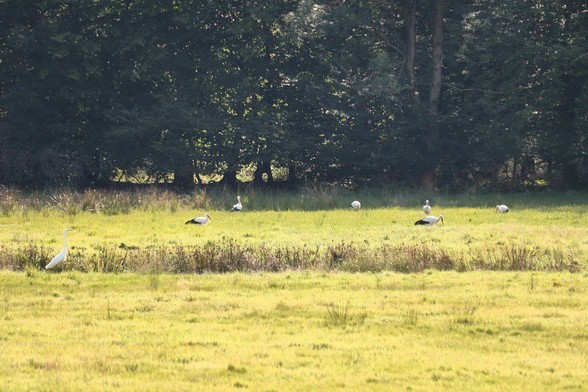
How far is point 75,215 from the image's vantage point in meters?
36.2

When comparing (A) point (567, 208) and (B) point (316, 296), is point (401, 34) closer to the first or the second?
(A) point (567, 208)

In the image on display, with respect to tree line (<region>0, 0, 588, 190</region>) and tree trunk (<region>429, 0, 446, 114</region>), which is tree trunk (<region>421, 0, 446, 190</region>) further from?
tree line (<region>0, 0, 588, 190</region>)

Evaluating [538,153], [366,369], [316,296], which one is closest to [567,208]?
[538,153]

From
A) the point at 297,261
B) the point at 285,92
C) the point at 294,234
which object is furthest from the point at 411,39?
the point at 297,261

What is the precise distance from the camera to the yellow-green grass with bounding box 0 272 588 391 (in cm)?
1281

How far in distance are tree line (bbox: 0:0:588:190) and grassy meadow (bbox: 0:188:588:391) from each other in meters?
18.4

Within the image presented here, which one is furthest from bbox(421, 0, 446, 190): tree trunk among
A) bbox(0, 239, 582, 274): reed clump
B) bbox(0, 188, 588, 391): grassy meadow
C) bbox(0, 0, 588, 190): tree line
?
bbox(0, 239, 582, 274): reed clump

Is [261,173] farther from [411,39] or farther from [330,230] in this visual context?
[330,230]

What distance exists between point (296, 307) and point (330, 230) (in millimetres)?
13894

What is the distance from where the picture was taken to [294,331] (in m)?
15.7

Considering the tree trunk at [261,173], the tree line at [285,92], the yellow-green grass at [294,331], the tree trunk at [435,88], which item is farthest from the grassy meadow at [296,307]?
the tree trunk at [261,173]

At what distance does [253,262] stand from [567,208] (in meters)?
19.2

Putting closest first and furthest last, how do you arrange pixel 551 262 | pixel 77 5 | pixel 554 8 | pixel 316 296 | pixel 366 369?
pixel 366 369 < pixel 316 296 < pixel 551 262 < pixel 554 8 < pixel 77 5

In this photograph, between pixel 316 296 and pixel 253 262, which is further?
pixel 253 262
